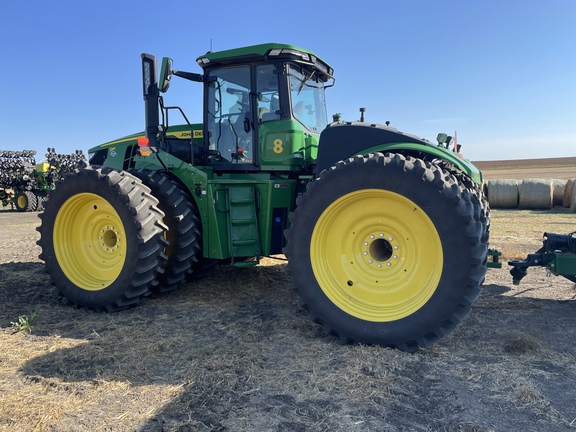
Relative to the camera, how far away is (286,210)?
5207 millimetres

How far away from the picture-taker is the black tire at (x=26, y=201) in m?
21.9

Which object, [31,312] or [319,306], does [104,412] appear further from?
[31,312]

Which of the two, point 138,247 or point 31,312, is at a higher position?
point 138,247

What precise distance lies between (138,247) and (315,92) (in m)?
2.93

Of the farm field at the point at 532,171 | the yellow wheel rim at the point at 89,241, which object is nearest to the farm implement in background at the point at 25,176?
the yellow wheel rim at the point at 89,241

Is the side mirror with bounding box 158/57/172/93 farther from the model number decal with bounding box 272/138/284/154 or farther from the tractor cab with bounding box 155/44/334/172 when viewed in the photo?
the model number decal with bounding box 272/138/284/154

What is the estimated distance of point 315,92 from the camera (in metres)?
5.76

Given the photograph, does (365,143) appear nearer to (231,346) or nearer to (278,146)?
(278,146)

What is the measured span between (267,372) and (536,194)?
16337 mm

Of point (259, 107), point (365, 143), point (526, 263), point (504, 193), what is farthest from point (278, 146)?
point (504, 193)

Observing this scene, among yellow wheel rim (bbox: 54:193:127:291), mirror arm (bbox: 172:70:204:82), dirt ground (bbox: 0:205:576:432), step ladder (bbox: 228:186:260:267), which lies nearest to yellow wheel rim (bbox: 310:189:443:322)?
dirt ground (bbox: 0:205:576:432)

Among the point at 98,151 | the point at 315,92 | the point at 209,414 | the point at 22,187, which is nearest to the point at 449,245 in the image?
the point at 209,414

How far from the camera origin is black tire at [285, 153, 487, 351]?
11.5 feet

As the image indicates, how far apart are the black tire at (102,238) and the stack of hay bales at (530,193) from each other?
1561 cm
